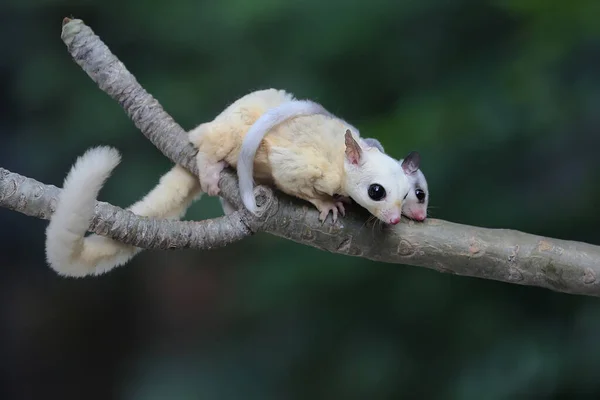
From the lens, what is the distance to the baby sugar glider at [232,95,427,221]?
45.0 inches

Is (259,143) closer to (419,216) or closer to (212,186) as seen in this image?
(212,186)

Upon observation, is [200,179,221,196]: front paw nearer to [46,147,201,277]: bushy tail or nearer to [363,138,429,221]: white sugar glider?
[46,147,201,277]: bushy tail

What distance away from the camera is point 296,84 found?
191 centimetres

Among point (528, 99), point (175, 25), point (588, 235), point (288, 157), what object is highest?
point (528, 99)

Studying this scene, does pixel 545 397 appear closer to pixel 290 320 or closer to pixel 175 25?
pixel 290 320

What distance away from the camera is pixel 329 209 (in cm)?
122

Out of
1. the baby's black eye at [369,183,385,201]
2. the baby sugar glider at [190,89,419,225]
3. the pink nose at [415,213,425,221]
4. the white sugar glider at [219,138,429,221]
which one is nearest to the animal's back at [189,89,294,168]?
the baby sugar glider at [190,89,419,225]

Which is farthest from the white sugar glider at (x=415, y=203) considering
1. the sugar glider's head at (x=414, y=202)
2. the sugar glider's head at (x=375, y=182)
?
the sugar glider's head at (x=375, y=182)

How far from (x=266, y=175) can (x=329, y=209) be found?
5.5 inches

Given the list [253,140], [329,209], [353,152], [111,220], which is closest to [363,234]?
[329,209]

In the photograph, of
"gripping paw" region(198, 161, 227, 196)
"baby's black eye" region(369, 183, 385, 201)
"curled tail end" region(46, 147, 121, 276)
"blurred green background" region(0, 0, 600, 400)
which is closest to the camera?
"curled tail end" region(46, 147, 121, 276)

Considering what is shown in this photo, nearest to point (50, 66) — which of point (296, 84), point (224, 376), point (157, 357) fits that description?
point (296, 84)

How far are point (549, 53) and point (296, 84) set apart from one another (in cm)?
75

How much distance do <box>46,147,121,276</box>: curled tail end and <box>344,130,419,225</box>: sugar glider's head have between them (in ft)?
1.32
